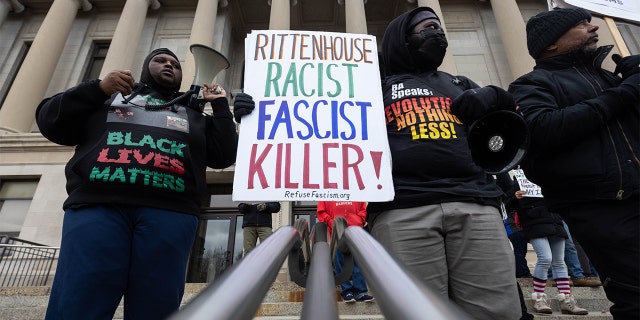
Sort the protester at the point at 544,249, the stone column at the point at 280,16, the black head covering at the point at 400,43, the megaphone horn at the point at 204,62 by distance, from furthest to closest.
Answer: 1. the stone column at the point at 280,16
2. the protester at the point at 544,249
3. the megaphone horn at the point at 204,62
4. the black head covering at the point at 400,43

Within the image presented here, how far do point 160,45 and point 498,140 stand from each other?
1648 centimetres

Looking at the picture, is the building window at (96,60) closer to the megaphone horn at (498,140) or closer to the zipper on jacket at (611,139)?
the megaphone horn at (498,140)

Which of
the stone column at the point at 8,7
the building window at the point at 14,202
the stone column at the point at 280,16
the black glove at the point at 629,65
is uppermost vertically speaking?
the stone column at the point at 8,7

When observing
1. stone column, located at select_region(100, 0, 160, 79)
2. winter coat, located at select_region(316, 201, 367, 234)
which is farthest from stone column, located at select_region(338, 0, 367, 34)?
winter coat, located at select_region(316, 201, 367, 234)

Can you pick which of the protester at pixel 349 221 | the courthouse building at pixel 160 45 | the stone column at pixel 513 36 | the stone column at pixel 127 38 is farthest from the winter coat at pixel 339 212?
the stone column at pixel 513 36

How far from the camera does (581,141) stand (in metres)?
1.65

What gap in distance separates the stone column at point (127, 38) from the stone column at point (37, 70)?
2.07 meters

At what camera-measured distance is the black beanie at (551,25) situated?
1.91 m

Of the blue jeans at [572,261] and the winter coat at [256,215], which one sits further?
the winter coat at [256,215]

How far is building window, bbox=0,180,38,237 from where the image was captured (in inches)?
425

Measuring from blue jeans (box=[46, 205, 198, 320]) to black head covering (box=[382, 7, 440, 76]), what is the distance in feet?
5.03

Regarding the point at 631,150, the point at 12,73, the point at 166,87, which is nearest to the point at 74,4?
the point at 12,73

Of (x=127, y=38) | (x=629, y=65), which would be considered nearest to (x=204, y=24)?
(x=127, y=38)

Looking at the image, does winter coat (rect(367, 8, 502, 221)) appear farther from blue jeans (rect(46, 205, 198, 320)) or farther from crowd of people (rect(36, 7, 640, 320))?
blue jeans (rect(46, 205, 198, 320))
